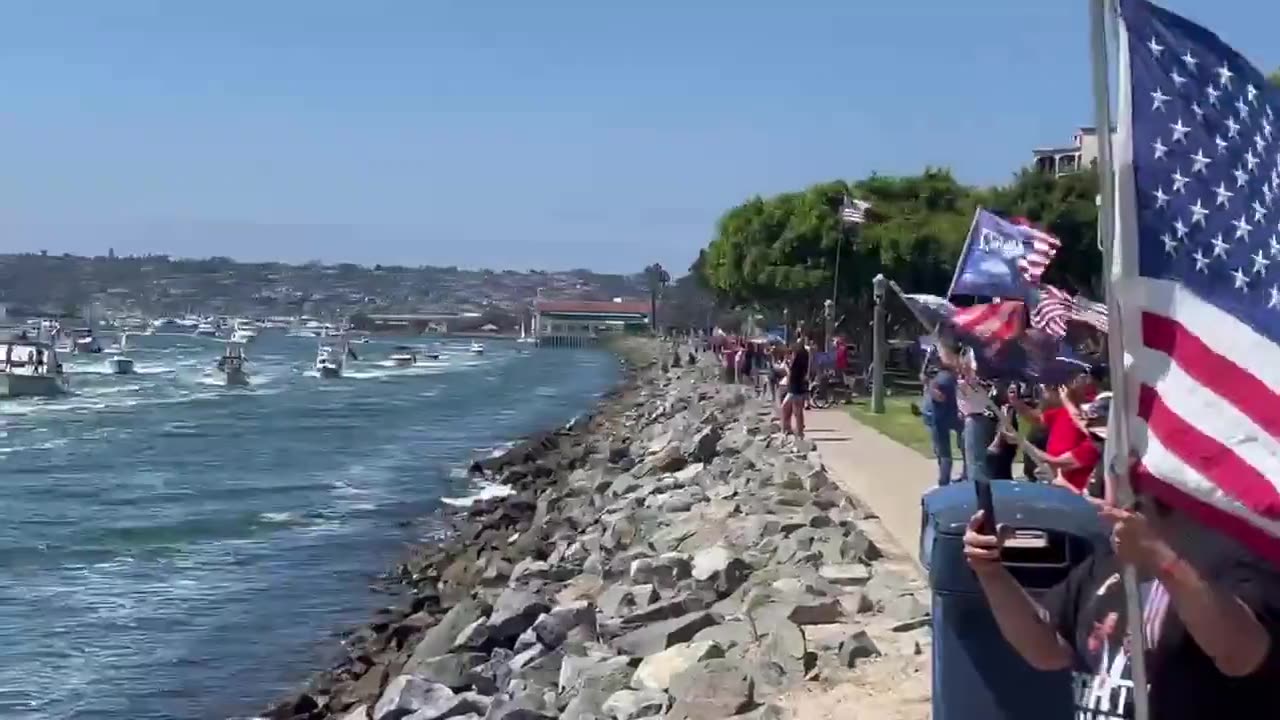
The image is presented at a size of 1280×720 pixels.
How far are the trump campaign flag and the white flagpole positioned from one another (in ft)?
20.8

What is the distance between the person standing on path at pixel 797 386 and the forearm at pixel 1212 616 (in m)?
17.4

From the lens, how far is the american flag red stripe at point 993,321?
8492 mm

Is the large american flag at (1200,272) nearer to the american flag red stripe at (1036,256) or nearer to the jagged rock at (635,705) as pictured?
the jagged rock at (635,705)

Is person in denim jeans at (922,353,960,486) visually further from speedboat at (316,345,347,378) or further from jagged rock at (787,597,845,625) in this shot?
speedboat at (316,345,347,378)

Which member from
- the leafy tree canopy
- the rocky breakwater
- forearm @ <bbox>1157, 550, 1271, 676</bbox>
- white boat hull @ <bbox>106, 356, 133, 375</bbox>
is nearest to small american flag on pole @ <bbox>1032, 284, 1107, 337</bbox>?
the rocky breakwater

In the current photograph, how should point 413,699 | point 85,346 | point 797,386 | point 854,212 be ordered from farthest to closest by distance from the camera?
point 85,346 < point 854,212 < point 797,386 < point 413,699

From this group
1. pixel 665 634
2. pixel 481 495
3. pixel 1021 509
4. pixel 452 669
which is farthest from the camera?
pixel 481 495

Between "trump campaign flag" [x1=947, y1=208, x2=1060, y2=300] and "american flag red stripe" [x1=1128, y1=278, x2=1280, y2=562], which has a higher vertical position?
"trump campaign flag" [x1=947, y1=208, x2=1060, y2=300]

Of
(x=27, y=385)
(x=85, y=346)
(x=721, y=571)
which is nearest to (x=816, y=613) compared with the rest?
(x=721, y=571)

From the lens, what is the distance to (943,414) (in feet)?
47.5

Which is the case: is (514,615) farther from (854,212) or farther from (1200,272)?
(854,212)

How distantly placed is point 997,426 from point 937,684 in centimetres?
727

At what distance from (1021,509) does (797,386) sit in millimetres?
16307

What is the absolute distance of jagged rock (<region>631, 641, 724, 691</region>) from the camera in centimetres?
901
